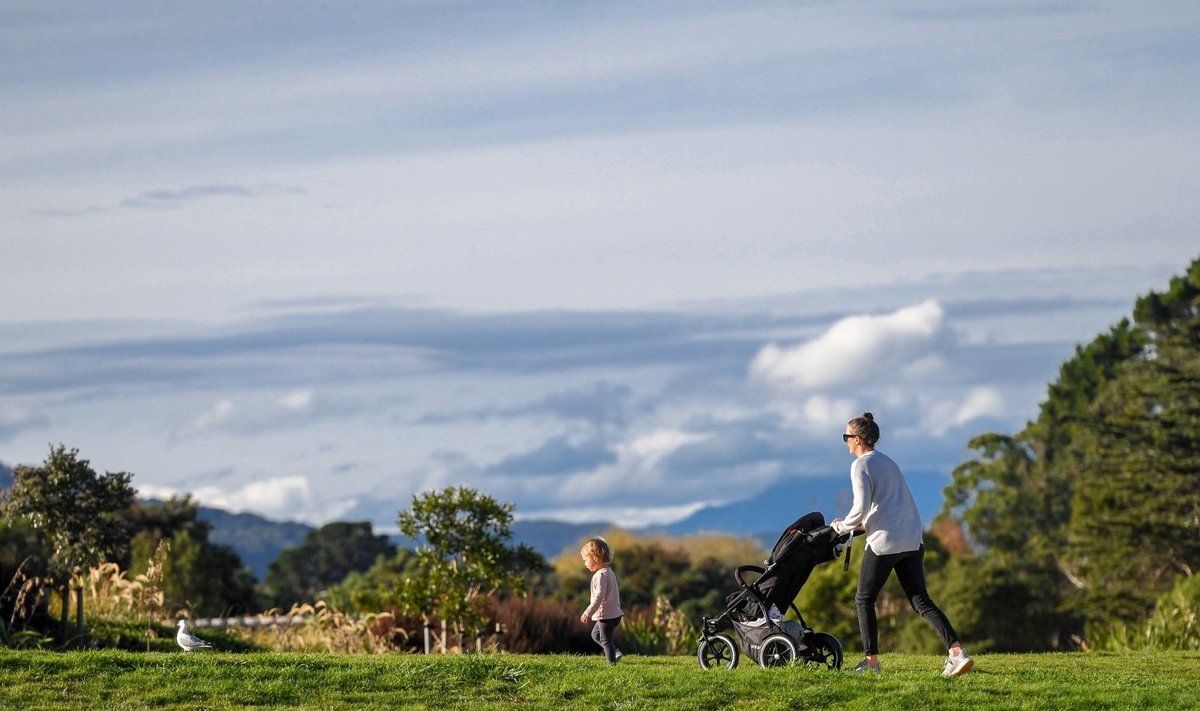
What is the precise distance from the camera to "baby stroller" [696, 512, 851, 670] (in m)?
12.8

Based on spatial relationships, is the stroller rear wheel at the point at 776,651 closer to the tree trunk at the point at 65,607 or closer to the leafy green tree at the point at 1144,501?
the tree trunk at the point at 65,607

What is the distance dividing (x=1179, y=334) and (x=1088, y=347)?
30861mm

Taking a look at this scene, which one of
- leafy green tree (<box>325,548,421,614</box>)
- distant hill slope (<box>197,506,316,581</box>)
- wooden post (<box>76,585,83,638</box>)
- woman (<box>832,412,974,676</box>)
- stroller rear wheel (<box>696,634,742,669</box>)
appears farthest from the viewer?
distant hill slope (<box>197,506,316,581</box>)

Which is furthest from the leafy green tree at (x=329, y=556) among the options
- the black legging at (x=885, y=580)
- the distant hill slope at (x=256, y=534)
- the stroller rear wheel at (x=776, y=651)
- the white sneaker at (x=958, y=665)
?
the distant hill slope at (x=256, y=534)

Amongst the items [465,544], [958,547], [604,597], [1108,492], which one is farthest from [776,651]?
[958,547]

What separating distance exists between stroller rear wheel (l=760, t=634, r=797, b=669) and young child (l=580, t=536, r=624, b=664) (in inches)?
60.9

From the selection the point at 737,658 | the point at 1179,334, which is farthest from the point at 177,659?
the point at 1179,334

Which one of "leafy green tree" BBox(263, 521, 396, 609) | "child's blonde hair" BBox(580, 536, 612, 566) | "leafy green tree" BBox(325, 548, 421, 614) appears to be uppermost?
"leafy green tree" BBox(263, 521, 396, 609)

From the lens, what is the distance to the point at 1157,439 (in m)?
52.6

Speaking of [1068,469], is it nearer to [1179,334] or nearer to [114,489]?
[1179,334]

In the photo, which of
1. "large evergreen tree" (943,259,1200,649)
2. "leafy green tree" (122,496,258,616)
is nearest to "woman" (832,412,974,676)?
"leafy green tree" (122,496,258,616)

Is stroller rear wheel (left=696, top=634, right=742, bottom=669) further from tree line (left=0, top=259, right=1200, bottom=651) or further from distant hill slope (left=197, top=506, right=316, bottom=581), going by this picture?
distant hill slope (left=197, top=506, right=316, bottom=581)

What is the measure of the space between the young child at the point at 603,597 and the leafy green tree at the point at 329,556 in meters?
63.6

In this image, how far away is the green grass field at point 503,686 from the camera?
11.9 meters
